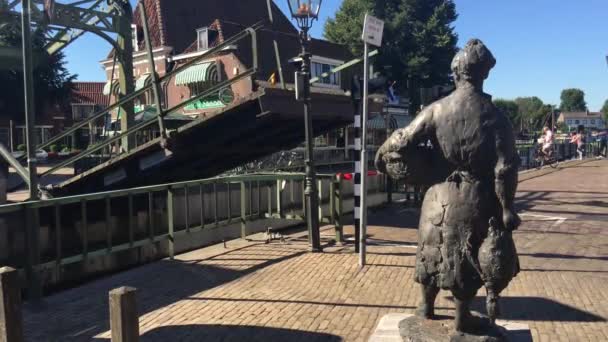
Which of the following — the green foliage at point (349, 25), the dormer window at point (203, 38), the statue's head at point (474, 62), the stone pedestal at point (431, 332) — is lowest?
the stone pedestal at point (431, 332)

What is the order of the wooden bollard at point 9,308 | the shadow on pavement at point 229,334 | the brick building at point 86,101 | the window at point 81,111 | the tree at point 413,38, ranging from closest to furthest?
the wooden bollard at point 9,308 < the shadow on pavement at point 229,334 < the tree at point 413,38 < the brick building at point 86,101 < the window at point 81,111

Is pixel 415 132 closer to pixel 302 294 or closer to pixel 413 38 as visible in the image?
pixel 302 294

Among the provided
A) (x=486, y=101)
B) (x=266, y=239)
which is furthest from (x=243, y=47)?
(x=486, y=101)

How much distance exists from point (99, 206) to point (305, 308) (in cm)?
360

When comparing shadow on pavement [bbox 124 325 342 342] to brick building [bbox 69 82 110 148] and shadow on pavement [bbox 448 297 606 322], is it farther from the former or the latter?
brick building [bbox 69 82 110 148]

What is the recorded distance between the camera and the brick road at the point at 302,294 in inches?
182

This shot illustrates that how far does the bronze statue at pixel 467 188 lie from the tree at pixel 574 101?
155 meters

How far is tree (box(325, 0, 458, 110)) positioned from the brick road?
33.3 m

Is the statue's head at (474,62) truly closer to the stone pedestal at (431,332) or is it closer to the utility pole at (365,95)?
the stone pedestal at (431,332)

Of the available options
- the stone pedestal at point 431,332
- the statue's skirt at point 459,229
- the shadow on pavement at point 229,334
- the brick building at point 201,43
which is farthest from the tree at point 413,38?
the statue's skirt at point 459,229

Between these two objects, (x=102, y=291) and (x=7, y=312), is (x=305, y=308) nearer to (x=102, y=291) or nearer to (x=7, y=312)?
(x=102, y=291)

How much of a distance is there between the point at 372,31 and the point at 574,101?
15337cm

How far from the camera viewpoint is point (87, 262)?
6.48 metres

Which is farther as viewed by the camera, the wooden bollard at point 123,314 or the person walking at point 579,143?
the person walking at point 579,143
